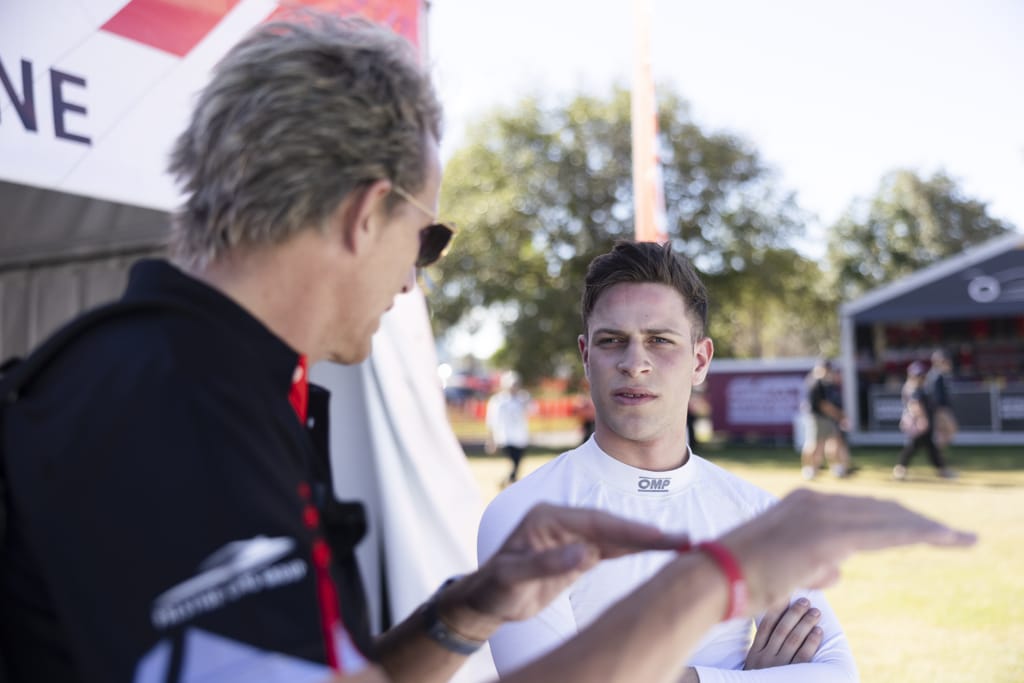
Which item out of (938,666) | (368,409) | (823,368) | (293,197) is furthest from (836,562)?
(823,368)

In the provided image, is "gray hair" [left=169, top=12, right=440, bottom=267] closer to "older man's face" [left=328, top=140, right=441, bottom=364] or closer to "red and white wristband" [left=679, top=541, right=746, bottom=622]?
"older man's face" [left=328, top=140, right=441, bottom=364]

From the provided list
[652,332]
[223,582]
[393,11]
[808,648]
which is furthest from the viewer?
[393,11]

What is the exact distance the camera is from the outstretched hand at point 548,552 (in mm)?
1173

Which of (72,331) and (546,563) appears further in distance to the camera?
(546,563)

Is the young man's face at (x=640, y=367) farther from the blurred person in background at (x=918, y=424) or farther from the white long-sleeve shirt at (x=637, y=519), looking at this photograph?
the blurred person in background at (x=918, y=424)

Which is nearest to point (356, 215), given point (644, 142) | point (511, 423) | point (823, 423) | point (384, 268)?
point (384, 268)

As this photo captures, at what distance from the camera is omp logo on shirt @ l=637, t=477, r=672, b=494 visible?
249 cm

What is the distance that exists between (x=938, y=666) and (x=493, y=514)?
158 inches

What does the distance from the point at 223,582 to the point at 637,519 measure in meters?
1.58

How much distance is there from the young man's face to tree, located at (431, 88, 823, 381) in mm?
23619

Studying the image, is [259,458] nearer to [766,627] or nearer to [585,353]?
[766,627]

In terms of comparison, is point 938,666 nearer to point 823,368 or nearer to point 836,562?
point 836,562

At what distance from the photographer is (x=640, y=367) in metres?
2.54

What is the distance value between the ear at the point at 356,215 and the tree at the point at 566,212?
→ 990 inches
